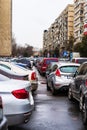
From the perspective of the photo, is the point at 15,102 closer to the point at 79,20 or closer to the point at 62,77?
the point at 62,77

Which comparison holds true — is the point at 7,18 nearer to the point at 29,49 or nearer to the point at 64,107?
the point at 64,107

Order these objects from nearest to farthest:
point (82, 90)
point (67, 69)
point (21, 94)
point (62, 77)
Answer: point (21, 94) < point (82, 90) < point (62, 77) < point (67, 69)

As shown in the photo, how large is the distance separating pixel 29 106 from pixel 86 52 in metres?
83.7

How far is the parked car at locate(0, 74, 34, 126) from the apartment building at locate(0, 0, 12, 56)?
67.5 m

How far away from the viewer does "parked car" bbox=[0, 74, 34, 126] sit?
26.9 ft

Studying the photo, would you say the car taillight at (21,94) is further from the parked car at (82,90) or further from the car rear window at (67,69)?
the car rear window at (67,69)

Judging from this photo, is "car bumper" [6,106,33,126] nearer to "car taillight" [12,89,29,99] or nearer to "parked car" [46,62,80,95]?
"car taillight" [12,89,29,99]

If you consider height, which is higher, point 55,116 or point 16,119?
point 16,119

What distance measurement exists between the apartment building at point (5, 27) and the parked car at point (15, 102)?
67.5m

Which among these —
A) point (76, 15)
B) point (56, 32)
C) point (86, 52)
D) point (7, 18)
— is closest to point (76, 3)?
point (76, 15)

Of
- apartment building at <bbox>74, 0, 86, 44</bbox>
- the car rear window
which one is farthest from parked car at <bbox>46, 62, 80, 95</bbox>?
apartment building at <bbox>74, 0, 86, 44</bbox>

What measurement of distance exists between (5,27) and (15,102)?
71001 millimetres

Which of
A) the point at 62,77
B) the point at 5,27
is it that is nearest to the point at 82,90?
the point at 62,77

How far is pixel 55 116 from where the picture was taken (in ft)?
36.4
